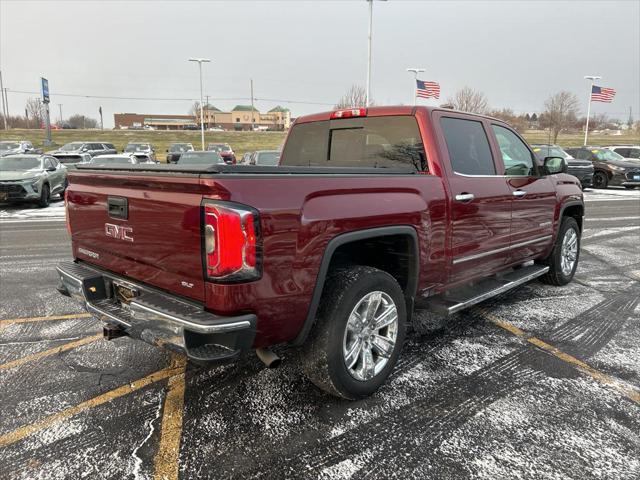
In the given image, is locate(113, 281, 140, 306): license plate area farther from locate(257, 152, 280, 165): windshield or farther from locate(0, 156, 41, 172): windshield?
locate(0, 156, 41, 172): windshield

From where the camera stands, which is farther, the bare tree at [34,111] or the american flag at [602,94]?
the bare tree at [34,111]

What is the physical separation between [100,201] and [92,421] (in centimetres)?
137

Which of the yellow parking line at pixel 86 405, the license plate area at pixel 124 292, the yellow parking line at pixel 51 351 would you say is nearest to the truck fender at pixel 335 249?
the license plate area at pixel 124 292

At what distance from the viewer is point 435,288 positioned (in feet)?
12.2

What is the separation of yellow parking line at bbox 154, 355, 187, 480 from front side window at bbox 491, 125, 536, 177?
342 cm

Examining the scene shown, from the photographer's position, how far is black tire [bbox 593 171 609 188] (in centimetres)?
2072

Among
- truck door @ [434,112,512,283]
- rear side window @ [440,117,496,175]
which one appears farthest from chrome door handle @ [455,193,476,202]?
rear side window @ [440,117,496,175]

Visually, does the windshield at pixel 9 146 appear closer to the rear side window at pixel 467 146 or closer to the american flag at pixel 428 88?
the american flag at pixel 428 88

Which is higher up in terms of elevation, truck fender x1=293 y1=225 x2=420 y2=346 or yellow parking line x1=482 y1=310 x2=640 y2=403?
truck fender x1=293 y1=225 x2=420 y2=346

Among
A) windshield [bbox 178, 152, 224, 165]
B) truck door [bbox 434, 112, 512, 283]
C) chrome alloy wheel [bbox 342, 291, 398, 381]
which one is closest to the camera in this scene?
chrome alloy wheel [bbox 342, 291, 398, 381]

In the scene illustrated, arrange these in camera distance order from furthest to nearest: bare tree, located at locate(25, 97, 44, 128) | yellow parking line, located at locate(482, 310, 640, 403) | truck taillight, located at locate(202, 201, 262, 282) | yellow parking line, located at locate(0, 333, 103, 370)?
1. bare tree, located at locate(25, 97, 44, 128)
2. yellow parking line, located at locate(0, 333, 103, 370)
3. yellow parking line, located at locate(482, 310, 640, 403)
4. truck taillight, located at locate(202, 201, 262, 282)

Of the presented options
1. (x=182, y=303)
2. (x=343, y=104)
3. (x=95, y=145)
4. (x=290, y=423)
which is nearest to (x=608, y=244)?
(x=290, y=423)

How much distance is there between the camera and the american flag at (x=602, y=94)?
3003 cm

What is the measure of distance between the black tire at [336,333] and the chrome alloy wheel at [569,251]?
3.67 m
